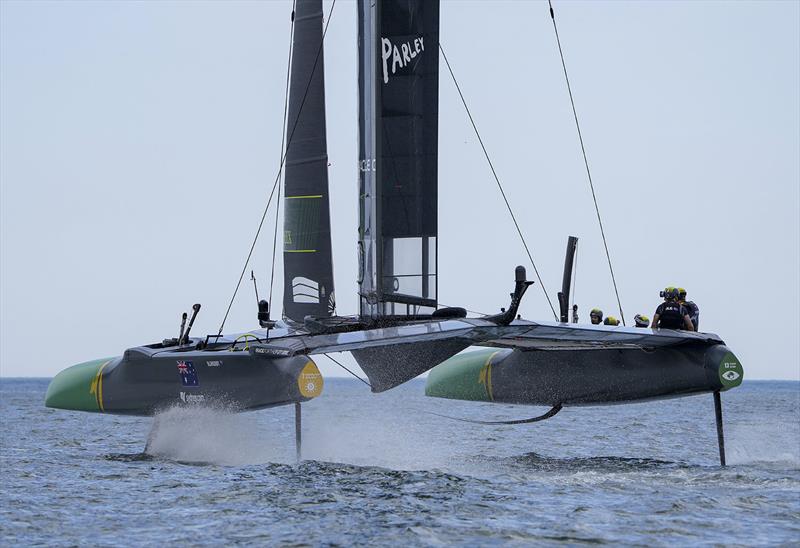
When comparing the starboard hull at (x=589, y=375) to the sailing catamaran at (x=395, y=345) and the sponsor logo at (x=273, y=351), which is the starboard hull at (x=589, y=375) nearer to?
the sailing catamaran at (x=395, y=345)

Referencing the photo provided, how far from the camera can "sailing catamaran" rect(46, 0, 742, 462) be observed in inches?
399

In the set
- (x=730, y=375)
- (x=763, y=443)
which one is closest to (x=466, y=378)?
(x=730, y=375)

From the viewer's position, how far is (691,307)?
11.3 meters

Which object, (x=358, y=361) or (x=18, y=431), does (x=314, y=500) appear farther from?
(x=18, y=431)

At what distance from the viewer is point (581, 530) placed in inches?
274

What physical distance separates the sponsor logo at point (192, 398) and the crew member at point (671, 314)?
439 centimetres

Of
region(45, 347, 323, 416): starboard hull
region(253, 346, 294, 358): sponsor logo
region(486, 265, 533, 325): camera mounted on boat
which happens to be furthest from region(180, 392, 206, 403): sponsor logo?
region(486, 265, 533, 325): camera mounted on boat

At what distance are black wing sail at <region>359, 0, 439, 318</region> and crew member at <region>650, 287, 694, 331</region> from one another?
222 cm

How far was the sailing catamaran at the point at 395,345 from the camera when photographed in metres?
10.1

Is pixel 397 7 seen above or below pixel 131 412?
above

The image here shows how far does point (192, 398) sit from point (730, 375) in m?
4.92

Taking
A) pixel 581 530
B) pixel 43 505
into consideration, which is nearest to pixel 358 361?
pixel 43 505

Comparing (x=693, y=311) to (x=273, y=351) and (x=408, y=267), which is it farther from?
(x=273, y=351)

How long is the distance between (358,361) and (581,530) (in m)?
3.91
